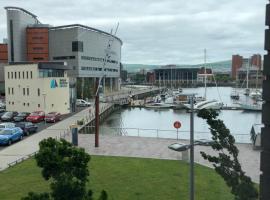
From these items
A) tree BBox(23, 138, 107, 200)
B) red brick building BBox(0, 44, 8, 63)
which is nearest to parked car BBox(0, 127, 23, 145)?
tree BBox(23, 138, 107, 200)

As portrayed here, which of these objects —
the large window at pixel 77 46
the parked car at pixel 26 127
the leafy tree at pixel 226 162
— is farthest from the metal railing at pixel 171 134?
the large window at pixel 77 46

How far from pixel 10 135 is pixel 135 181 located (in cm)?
1509

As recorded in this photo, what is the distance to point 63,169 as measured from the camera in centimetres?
1012

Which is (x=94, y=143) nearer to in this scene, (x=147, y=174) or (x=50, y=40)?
(x=147, y=174)

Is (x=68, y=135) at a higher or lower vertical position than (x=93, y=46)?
lower

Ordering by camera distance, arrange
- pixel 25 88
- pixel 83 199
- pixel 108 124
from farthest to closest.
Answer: pixel 108 124 → pixel 25 88 → pixel 83 199

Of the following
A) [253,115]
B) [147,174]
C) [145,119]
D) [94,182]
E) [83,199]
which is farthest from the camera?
[253,115]

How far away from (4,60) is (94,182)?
110 metres

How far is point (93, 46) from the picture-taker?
115750 mm

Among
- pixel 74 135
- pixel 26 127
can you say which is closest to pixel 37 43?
pixel 26 127

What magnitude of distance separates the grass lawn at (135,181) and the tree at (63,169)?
5.51m

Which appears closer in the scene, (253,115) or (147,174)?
(147,174)

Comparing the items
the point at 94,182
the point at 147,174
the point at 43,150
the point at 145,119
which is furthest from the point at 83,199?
the point at 145,119

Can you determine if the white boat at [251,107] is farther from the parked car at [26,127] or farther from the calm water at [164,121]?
the parked car at [26,127]
